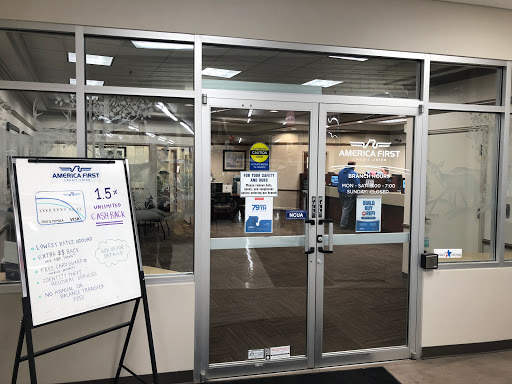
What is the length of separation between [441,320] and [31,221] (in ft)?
11.1

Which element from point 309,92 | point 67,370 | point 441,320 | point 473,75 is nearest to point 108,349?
point 67,370

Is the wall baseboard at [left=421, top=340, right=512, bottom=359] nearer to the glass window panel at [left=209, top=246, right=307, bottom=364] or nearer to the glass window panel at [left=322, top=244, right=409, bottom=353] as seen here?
the glass window panel at [left=322, top=244, right=409, bottom=353]

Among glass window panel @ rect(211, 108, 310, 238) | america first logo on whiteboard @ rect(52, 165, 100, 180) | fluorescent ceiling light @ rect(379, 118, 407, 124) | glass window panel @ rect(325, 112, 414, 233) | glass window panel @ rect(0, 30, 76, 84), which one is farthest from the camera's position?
fluorescent ceiling light @ rect(379, 118, 407, 124)

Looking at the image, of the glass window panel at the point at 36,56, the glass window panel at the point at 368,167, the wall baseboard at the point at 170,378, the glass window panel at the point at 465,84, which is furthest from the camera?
the glass window panel at the point at 465,84

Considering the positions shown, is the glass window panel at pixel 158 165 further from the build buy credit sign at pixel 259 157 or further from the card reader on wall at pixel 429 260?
the card reader on wall at pixel 429 260

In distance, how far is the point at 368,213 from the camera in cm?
354

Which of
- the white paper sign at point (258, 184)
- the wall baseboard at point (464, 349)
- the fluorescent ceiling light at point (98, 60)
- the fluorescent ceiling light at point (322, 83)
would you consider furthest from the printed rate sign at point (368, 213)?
the fluorescent ceiling light at point (98, 60)

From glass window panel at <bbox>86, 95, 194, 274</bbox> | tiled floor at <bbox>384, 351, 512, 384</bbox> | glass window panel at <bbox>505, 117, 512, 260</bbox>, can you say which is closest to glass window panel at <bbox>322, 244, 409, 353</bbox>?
tiled floor at <bbox>384, 351, 512, 384</bbox>

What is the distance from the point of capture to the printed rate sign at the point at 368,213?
3.52m

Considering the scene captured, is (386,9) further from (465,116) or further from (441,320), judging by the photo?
(441,320)

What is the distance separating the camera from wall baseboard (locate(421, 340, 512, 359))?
3.64 metres

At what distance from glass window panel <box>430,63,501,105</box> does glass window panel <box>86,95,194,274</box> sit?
7.41ft

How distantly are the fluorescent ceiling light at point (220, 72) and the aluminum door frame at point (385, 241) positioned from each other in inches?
30.8

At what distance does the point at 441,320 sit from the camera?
364 cm
